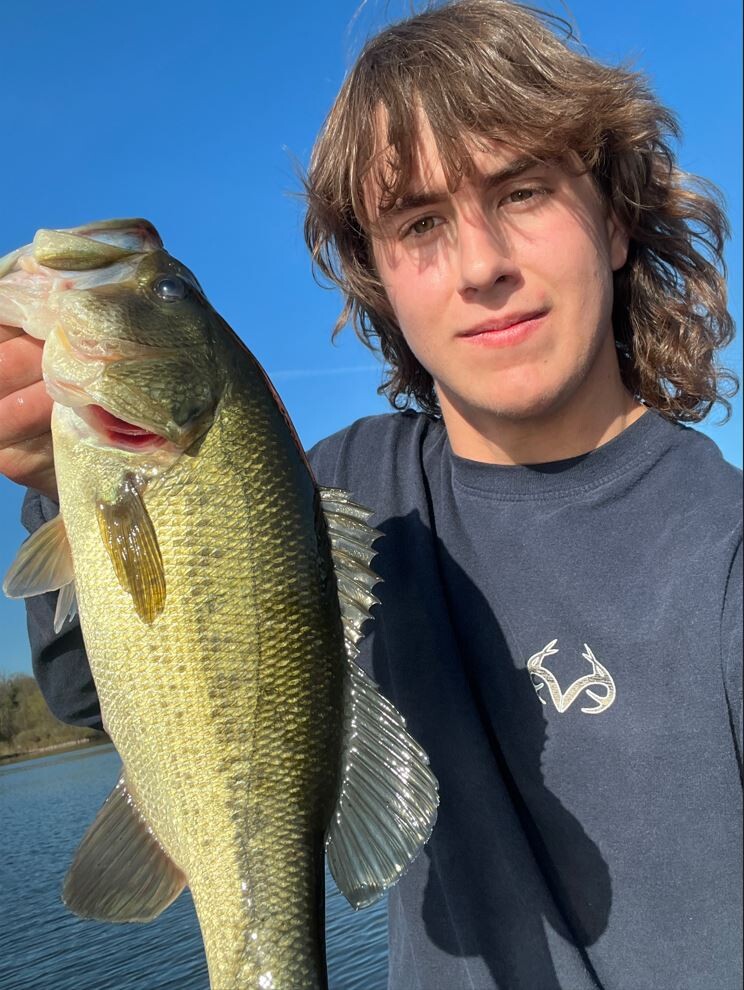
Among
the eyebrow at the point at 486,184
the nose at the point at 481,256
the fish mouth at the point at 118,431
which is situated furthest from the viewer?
the eyebrow at the point at 486,184

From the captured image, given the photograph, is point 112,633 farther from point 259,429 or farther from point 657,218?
point 657,218

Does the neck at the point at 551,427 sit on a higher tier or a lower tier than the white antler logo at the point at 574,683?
higher

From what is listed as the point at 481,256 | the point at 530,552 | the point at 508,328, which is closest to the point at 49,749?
the point at 530,552

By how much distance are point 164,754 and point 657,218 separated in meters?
3.17

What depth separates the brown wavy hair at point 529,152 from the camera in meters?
2.79

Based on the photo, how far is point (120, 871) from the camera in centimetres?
171

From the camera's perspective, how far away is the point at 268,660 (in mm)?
1741

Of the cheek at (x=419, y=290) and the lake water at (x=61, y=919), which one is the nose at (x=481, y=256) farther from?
the lake water at (x=61, y=919)

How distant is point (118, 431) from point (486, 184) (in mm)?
1545

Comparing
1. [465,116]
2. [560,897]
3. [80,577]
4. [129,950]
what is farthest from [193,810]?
[129,950]

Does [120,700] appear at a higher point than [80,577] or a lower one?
lower

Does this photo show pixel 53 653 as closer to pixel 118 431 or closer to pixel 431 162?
pixel 118 431

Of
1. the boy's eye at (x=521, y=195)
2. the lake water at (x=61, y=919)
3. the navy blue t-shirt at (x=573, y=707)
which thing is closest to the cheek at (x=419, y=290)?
the boy's eye at (x=521, y=195)

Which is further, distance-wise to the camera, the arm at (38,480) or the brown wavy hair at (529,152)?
the brown wavy hair at (529,152)
